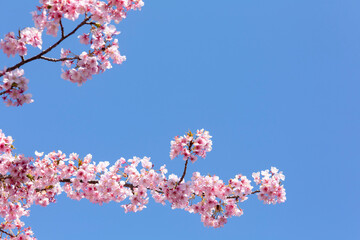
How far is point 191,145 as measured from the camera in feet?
23.7

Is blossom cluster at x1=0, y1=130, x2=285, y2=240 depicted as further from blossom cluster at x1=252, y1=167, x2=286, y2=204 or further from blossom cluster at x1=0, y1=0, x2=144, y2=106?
blossom cluster at x1=0, y1=0, x2=144, y2=106

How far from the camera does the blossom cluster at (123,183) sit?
8.00 meters

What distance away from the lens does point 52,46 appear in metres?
6.83

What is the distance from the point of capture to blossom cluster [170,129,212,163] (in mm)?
7168

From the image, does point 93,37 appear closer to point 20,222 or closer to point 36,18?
point 36,18

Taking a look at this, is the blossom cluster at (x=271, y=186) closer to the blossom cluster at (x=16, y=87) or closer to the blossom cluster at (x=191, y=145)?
the blossom cluster at (x=191, y=145)

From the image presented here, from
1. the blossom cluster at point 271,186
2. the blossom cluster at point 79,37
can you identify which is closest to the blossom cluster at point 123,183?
the blossom cluster at point 271,186

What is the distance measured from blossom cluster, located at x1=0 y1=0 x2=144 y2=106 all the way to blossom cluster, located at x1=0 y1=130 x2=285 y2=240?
2.41 m

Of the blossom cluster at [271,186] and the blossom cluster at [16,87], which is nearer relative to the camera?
the blossom cluster at [16,87]

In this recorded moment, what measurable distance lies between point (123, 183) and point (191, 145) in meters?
2.37

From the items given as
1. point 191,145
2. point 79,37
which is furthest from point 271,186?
point 79,37

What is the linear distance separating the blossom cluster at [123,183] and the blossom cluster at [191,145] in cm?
100

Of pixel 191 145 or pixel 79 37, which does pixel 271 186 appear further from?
pixel 79 37

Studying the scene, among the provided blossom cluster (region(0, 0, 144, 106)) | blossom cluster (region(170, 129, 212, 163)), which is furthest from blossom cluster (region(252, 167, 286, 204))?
blossom cluster (region(0, 0, 144, 106))
